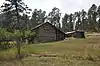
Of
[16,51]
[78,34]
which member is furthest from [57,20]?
[16,51]

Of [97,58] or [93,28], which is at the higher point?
[93,28]

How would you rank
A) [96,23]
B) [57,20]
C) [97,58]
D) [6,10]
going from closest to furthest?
[97,58] < [6,10] < [96,23] < [57,20]

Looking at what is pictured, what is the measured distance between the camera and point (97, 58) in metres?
18.2

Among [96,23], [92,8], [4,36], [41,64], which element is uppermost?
[92,8]

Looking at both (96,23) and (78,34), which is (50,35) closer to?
(78,34)

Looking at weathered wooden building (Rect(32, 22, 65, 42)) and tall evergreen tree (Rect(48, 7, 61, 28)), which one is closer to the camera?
weathered wooden building (Rect(32, 22, 65, 42))

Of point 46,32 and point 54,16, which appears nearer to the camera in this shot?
point 46,32

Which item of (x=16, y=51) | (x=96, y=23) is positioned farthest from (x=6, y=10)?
(x=96, y=23)

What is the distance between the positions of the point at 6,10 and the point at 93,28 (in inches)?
1762

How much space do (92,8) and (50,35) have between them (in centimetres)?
5427

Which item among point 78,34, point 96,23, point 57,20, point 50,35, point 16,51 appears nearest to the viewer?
point 16,51

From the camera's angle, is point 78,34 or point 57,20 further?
point 57,20

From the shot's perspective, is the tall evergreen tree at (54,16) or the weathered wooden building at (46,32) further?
the tall evergreen tree at (54,16)

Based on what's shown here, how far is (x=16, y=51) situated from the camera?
20.5 metres
